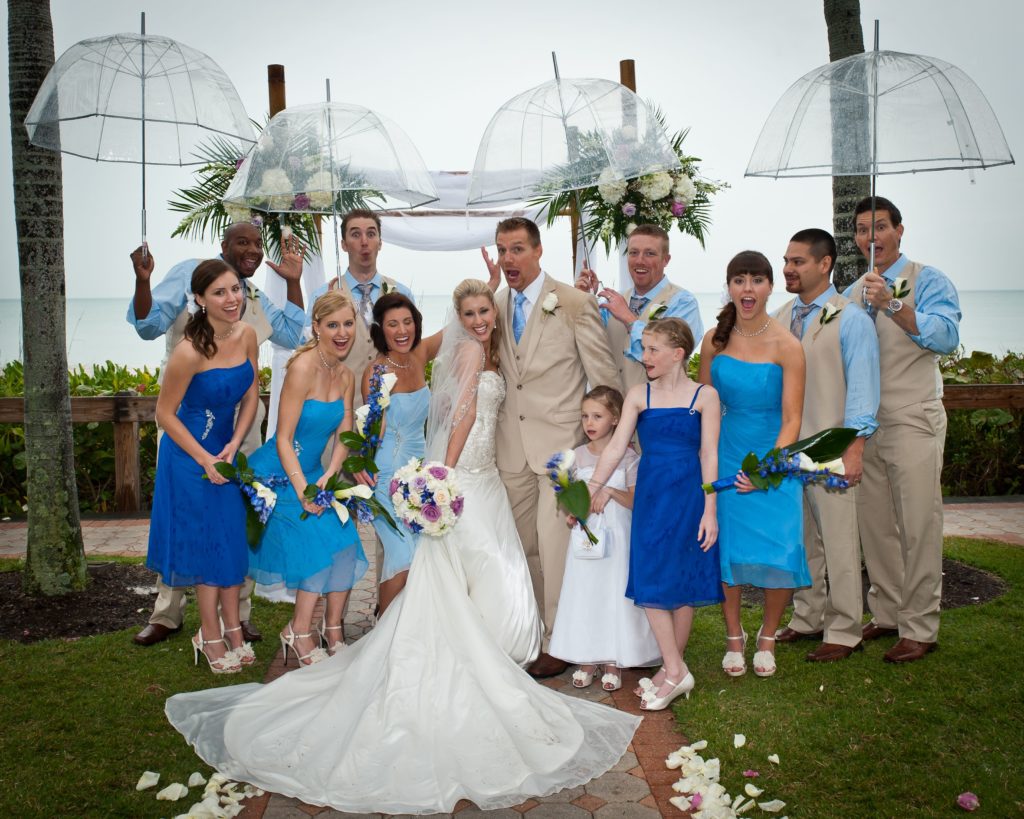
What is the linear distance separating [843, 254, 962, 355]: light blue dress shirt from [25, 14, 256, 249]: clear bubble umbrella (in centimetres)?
395

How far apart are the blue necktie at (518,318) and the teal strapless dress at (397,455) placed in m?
0.65

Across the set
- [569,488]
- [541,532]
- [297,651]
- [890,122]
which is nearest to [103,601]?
[297,651]

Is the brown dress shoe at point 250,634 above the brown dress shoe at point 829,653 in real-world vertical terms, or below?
below

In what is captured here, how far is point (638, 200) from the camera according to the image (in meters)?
5.85

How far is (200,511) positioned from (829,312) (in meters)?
3.49

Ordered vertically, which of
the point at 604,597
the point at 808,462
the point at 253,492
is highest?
the point at 808,462

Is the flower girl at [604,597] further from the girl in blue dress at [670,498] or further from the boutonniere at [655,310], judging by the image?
the boutonniere at [655,310]

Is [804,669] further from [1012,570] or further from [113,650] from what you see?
[113,650]

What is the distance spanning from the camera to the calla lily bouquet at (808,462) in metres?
4.54

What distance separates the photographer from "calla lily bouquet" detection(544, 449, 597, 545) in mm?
4742

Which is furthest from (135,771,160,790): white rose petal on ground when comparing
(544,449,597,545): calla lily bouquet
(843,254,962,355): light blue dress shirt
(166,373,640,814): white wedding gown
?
(843,254,962,355): light blue dress shirt

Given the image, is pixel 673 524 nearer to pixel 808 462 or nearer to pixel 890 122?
pixel 808 462

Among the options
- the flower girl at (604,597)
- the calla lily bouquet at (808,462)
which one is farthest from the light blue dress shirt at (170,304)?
the calla lily bouquet at (808,462)

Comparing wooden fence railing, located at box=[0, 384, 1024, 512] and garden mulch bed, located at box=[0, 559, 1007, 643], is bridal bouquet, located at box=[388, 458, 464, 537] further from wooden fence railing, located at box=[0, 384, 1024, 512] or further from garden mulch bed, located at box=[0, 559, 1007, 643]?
wooden fence railing, located at box=[0, 384, 1024, 512]
